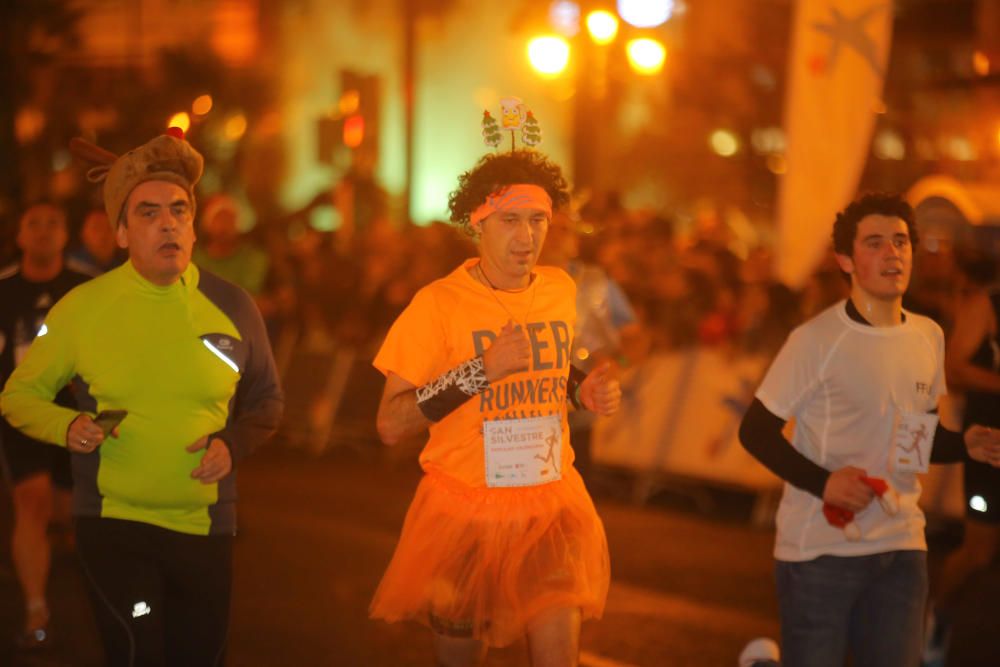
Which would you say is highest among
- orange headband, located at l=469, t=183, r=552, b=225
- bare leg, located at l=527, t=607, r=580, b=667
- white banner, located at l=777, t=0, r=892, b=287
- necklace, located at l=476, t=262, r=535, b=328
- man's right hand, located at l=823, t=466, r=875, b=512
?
white banner, located at l=777, t=0, r=892, b=287

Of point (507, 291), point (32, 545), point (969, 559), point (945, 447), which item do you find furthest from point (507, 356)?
point (32, 545)

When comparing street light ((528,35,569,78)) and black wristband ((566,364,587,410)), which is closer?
black wristband ((566,364,587,410))

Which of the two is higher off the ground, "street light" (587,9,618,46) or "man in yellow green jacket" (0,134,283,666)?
"street light" (587,9,618,46)

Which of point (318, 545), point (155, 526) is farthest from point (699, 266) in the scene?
point (155, 526)

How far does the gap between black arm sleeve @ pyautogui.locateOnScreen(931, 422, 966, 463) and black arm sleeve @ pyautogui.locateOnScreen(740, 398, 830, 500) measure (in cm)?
48

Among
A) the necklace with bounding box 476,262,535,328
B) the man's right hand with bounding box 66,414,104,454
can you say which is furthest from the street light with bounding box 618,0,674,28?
the man's right hand with bounding box 66,414,104,454

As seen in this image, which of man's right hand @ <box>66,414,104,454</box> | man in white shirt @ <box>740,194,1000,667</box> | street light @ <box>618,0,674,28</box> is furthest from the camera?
street light @ <box>618,0,674,28</box>

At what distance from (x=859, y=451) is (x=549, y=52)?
10.5 metres

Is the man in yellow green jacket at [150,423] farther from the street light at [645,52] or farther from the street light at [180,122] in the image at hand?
the street light at [645,52]

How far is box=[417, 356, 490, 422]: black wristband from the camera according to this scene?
4.10 metres

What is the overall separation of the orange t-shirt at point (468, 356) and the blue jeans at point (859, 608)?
895mm

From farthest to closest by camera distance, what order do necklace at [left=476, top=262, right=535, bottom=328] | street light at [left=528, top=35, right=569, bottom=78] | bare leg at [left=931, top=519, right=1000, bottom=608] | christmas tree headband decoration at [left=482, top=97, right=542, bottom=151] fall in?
1. street light at [left=528, top=35, right=569, bottom=78]
2. bare leg at [left=931, top=519, right=1000, bottom=608]
3. christmas tree headband decoration at [left=482, top=97, right=542, bottom=151]
4. necklace at [left=476, top=262, right=535, bottom=328]

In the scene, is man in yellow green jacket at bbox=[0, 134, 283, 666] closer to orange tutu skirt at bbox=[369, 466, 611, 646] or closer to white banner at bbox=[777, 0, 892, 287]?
orange tutu skirt at bbox=[369, 466, 611, 646]

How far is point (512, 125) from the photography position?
15.1ft
